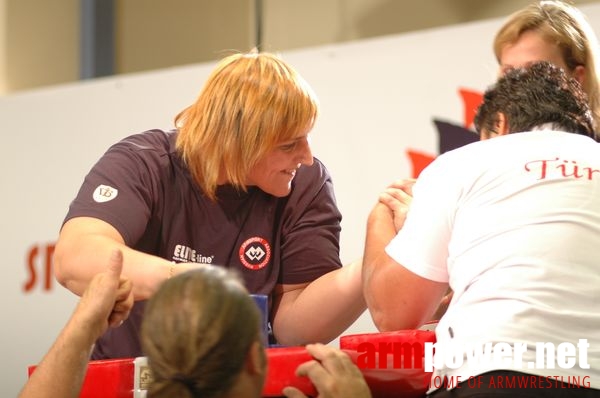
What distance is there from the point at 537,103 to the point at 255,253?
651 millimetres

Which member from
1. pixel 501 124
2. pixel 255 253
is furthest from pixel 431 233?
pixel 255 253

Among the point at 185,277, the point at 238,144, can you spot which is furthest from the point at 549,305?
the point at 238,144

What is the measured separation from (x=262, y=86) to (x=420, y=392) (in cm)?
70

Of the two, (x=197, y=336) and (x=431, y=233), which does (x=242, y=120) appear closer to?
(x=431, y=233)

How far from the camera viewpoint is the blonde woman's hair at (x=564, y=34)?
1.98m

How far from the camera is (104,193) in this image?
1756mm

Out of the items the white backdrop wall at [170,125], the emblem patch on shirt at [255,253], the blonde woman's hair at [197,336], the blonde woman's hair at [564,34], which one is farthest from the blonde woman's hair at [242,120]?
the white backdrop wall at [170,125]

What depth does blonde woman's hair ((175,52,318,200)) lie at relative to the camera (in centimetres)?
180

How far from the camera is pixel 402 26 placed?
351cm

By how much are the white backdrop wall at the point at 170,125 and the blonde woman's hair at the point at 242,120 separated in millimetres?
919

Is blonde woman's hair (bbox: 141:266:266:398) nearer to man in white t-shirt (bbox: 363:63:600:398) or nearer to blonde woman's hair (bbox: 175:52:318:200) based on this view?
man in white t-shirt (bbox: 363:63:600:398)

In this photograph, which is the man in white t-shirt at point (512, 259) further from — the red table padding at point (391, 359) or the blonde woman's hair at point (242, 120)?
the blonde woman's hair at point (242, 120)

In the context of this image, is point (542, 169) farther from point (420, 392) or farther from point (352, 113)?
point (352, 113)

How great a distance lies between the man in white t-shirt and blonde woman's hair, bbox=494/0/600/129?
530 mm
